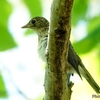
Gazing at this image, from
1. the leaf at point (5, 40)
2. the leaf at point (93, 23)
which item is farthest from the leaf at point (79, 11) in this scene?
the leaf at point (5, 40)

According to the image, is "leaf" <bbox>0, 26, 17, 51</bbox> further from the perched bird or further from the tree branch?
the tree branch

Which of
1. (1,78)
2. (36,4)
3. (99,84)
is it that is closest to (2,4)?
(36,4)

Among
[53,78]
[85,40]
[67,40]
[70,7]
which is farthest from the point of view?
[85,40]

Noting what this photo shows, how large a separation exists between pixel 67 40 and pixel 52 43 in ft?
0.37

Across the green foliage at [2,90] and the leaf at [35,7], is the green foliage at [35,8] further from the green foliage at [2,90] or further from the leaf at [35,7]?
the green foliage at [2,90]

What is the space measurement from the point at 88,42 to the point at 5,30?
77 cm

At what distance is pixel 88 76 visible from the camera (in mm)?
4738

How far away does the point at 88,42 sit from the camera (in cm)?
332

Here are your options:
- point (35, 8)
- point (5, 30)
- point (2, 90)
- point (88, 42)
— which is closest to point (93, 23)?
point (88, 42)

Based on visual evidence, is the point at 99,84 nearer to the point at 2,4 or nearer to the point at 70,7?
the point at 2,4

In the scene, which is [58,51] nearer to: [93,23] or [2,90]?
[93,23]

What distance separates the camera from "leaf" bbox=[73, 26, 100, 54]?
3.28 metres

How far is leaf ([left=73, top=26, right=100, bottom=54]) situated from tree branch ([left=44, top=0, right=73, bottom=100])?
0.55m

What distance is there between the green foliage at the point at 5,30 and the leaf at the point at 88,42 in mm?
595
